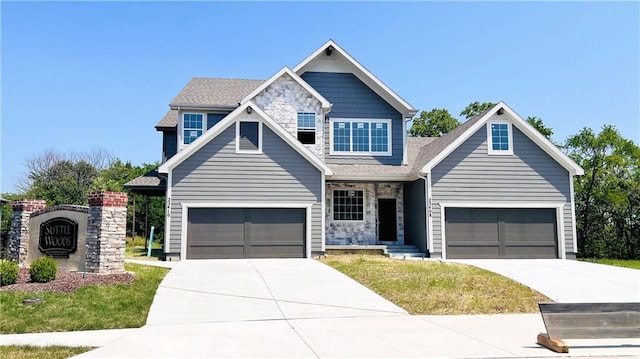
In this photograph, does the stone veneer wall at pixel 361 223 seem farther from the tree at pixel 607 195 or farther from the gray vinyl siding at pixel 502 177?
the tree at pixel 607 195

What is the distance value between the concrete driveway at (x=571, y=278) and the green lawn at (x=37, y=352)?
378 inches

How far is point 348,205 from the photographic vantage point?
64.3 feet

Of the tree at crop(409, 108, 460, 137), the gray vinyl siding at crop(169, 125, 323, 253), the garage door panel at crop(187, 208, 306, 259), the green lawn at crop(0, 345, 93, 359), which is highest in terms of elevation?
the tree at crop(409, 108, 460, 137)

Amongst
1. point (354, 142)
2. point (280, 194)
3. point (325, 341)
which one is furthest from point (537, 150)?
point (325, 341)

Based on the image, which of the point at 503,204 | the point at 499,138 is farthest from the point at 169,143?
the point at 503,204

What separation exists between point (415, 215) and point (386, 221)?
1.69m

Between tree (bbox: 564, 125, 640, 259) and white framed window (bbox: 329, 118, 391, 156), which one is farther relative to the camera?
tree (bbox: 564, 125, 640, 259)

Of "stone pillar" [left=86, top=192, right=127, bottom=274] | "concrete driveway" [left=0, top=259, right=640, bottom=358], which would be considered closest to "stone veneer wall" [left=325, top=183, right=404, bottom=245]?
"concrete driveway" [left=0, top=259, right=640, bottom=358]

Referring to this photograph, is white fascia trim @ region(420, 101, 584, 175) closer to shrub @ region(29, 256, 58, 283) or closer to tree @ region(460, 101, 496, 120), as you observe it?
shrub @ region(29, 256, 58, 283)

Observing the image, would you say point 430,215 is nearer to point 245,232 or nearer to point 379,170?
point 379,170

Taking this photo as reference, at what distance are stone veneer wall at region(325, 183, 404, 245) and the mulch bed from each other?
30.5 ft

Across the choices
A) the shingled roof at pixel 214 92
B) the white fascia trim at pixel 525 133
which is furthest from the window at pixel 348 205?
the shingled roof at pixel 214 92

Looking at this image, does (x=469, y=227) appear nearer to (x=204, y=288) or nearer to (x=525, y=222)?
(x=525, y=222)

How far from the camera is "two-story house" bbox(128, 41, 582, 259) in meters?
16.8
